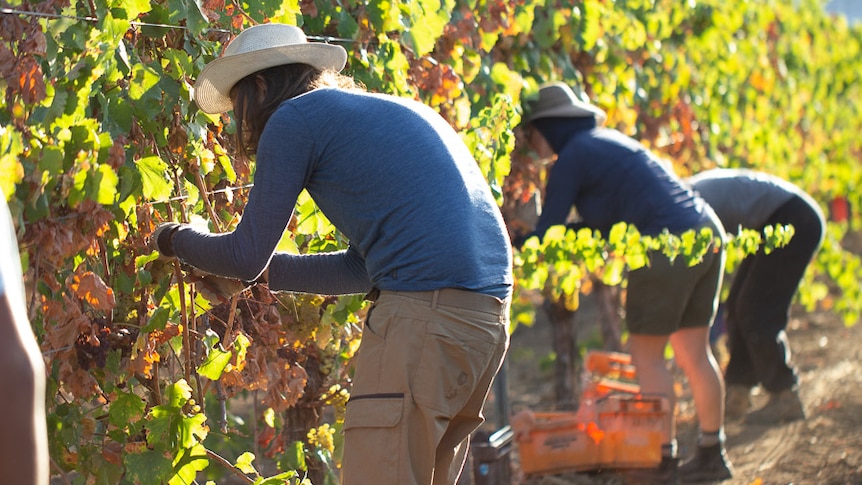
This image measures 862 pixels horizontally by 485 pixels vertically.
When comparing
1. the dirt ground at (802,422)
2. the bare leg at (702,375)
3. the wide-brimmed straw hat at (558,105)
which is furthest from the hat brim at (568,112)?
the dirt ground at (802,422)

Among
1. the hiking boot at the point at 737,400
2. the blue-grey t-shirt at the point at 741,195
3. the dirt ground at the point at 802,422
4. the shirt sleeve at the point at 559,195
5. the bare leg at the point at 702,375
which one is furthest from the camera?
the hiking boot at the point at 737,400

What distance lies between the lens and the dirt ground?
14.5 feet

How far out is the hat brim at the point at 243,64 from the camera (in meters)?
2.32

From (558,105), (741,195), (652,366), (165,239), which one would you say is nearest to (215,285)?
(165,239)

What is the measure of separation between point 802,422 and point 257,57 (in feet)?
12.5

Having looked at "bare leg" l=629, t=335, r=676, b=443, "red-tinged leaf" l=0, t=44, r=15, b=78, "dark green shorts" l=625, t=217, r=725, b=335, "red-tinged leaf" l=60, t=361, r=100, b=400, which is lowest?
"bare leg" l=629, t=335, r=676, b=443

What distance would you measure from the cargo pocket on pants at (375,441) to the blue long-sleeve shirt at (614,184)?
1.77 meters

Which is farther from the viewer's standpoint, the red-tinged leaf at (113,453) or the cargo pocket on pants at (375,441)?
the red-tinged leaf at (113,453)

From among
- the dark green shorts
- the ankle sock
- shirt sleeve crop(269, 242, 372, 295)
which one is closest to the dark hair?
shirt sleeve crop(269, 242, 372, 295)

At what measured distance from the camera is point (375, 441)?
2316 millimetres

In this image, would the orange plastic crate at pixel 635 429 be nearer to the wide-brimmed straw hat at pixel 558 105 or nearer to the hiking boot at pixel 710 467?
the hiking boot at pixel 710 467

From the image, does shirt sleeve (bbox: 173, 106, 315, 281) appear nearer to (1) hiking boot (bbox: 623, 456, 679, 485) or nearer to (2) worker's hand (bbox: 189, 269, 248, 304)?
(2) worker's hand (bbox: 189, 269, 248, 304)

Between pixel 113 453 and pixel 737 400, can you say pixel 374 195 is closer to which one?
pixel 113 453

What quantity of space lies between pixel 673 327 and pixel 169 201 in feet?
7.55
